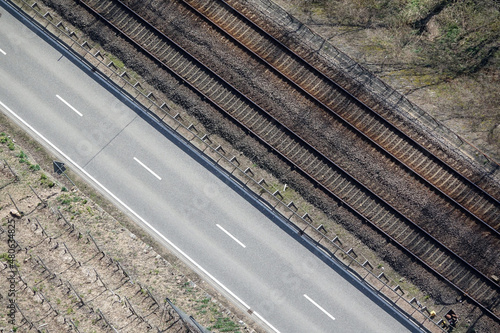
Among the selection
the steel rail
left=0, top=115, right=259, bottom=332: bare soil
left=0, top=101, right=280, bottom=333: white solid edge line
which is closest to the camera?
left=0, top=115, right=259, bottom=332: bare soil

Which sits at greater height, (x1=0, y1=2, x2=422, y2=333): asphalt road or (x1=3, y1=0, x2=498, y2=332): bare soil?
(x1=3, y1=0, x2=498, y2=332): bare soil

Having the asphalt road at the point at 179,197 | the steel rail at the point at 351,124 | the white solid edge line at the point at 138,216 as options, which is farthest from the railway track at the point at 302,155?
the white solid edge line at the point at 138,216

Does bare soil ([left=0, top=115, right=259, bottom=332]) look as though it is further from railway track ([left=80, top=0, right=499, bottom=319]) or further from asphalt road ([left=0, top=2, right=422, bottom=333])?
railway track ([left=80, top=0, right=499, bottom=319])

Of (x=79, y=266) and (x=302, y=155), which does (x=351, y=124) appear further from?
(x=79, y=266)

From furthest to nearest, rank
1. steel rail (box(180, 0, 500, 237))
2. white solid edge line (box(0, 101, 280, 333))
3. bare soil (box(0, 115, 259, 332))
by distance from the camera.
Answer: steel rail (box(180, 0, 500, 237)) < white solid edge line (box(0, 101, 280, 333)) < bare soil (box(0, 115, 259, 332))

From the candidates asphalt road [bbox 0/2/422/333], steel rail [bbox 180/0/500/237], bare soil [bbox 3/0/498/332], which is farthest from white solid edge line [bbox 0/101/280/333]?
steel rail [bbox 180/0/500/237]

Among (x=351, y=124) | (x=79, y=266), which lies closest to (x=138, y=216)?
(x=79, y=266)

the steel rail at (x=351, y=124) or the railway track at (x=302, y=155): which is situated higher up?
the steel rail at (x=351, y=124)

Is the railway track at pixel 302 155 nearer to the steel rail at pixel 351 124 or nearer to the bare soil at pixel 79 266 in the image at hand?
the steel rail at pixel 351 124
